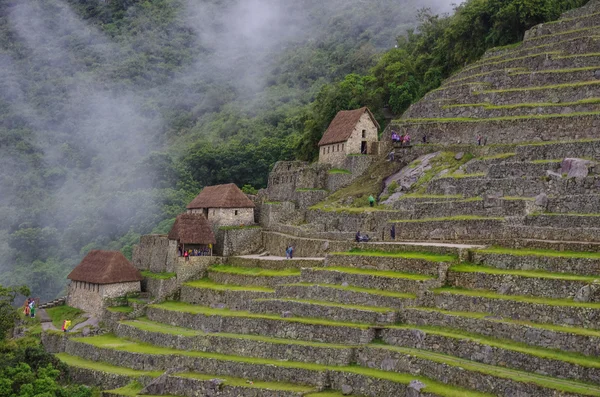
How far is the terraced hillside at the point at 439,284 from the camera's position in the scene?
25234mm

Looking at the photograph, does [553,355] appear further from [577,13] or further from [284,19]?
[284,19]

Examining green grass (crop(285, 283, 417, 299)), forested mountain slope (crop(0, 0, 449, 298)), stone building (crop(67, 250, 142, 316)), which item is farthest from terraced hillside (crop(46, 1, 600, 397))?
forested mountain slope (crop(0, 0, 449, 298))

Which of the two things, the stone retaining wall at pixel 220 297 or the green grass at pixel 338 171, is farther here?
the green grass at pixel 338 171

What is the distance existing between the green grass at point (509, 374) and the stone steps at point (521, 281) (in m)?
3.41

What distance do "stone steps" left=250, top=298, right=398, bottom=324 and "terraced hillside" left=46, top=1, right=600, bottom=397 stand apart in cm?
7

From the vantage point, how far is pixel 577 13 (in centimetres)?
5212

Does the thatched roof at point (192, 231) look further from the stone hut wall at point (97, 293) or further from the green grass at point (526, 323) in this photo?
the green grass at point (526, 323)

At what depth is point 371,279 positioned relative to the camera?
32.2 meters

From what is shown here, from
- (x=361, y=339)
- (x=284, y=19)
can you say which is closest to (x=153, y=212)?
(x=361, y=339)

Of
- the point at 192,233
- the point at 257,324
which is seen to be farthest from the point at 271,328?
the point at 192,233

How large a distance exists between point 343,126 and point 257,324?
1951cm

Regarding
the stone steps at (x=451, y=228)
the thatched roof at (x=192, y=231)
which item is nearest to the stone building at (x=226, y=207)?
the thatched roof at (x=192, y=231)

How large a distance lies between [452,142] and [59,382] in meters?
23.5

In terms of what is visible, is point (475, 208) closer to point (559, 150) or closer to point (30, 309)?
point (559, 150)
